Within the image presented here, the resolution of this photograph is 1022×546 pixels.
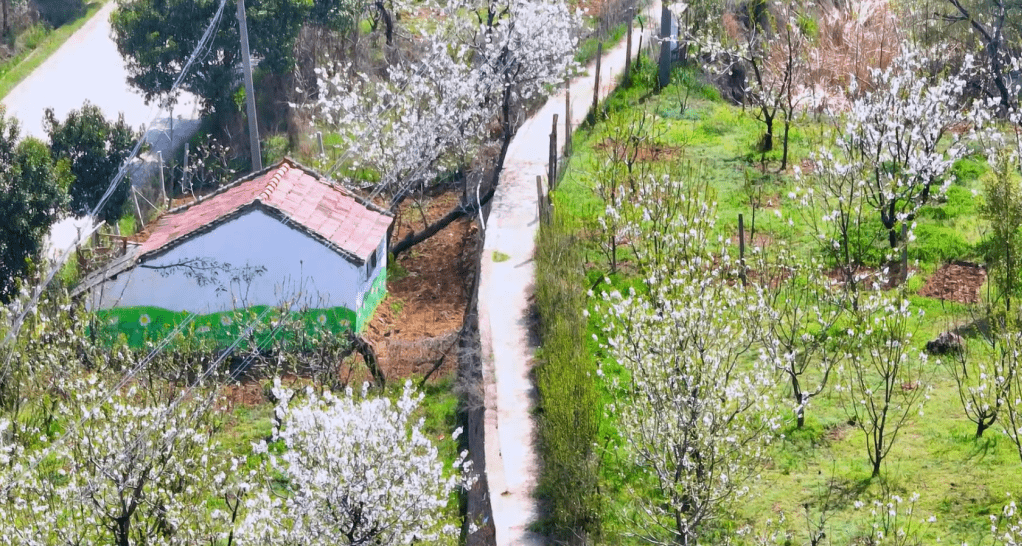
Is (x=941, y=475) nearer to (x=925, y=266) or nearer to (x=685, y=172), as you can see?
(x=925, y=266)

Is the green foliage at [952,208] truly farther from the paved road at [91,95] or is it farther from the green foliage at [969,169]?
the paved road at [91,95]

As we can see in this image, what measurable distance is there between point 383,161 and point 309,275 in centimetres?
586

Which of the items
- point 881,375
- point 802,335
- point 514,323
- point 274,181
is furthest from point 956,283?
point 274,181

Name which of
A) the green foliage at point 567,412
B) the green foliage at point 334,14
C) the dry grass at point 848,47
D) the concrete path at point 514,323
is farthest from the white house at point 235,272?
the green foliage at point 334,14

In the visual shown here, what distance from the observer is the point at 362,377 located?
74.9 feet

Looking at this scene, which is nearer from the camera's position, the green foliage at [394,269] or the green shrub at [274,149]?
the green foliage at [394,269]

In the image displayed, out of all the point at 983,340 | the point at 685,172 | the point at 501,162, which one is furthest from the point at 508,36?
the point at 983,340

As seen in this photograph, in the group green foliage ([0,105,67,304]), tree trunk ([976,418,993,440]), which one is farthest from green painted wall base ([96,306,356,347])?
tree trunk ([976,418,993,440])

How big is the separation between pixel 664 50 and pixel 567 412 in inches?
662

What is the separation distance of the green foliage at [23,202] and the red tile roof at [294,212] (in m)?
2.50

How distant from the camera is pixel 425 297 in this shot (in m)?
26.2

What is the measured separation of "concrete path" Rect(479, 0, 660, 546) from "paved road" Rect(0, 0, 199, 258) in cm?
997

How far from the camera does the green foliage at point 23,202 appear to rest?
25.3 meters

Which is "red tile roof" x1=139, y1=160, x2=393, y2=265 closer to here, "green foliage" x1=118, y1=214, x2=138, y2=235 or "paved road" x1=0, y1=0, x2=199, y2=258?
"green foliage" x1=118, y1=214, x2=138, y2=235
